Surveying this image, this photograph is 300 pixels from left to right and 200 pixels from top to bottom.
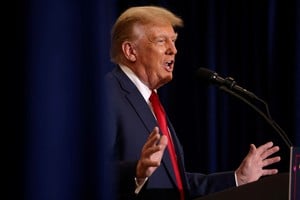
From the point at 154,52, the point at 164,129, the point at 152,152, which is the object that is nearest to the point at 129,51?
the point at 154,52

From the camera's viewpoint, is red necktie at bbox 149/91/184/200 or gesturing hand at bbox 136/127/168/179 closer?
gesturing hand at bbox 136/127/168/179

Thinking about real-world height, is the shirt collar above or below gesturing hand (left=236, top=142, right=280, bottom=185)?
above

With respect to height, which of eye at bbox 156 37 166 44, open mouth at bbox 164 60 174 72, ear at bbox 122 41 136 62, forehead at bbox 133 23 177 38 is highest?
forehead at bbox 133 23 177 38

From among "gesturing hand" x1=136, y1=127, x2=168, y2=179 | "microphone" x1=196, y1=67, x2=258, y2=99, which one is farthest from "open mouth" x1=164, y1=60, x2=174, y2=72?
"gesturing hand" x1=136, y1=127, x2=168, y2=179

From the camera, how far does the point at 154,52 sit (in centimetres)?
185

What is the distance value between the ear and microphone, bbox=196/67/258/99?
0.41 metres

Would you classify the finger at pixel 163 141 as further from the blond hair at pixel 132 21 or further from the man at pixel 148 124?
the blond hair at pixel 132 21

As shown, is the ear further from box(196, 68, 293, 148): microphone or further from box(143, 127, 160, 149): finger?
box(143, 127, 160, 149): finger

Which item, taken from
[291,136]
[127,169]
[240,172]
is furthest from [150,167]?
[291,136]

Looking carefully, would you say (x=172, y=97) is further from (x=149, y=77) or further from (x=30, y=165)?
(x=30, y=165)

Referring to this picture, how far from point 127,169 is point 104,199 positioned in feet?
3.06

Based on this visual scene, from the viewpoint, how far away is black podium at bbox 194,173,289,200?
0.97 m

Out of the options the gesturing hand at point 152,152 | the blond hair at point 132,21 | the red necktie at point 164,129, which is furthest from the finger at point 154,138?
the blond hair at point 132,21

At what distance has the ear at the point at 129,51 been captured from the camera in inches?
72.7
